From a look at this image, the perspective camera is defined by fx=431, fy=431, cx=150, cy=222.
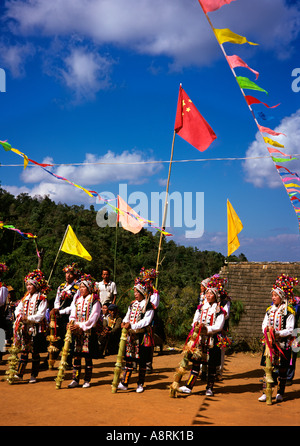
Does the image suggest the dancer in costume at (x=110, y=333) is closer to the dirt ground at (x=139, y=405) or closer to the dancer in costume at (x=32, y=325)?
the dirt ground at (x=139, y=405)

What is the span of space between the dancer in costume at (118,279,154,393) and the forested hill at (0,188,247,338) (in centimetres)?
472

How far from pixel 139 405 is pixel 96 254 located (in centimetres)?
1621

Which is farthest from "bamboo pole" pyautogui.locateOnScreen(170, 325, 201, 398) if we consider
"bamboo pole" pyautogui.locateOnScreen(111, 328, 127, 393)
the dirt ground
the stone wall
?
the stone wall

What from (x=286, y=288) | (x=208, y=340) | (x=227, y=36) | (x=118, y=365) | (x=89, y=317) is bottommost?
(x=118, y=365)

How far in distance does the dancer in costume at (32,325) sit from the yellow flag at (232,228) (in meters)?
5.59

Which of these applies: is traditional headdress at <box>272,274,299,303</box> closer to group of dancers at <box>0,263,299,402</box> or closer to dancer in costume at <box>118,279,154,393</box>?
group of dancers at <box>0,263,299,402</box>

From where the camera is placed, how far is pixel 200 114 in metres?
9.86

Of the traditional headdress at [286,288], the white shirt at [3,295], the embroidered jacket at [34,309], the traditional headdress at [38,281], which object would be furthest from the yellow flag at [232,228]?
the white shirt at [3,295]

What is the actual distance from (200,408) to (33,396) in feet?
8.36

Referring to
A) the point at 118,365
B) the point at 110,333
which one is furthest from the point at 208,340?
the point at 110,333

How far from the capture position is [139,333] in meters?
7.16

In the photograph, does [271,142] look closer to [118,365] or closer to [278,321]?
[278,321]
